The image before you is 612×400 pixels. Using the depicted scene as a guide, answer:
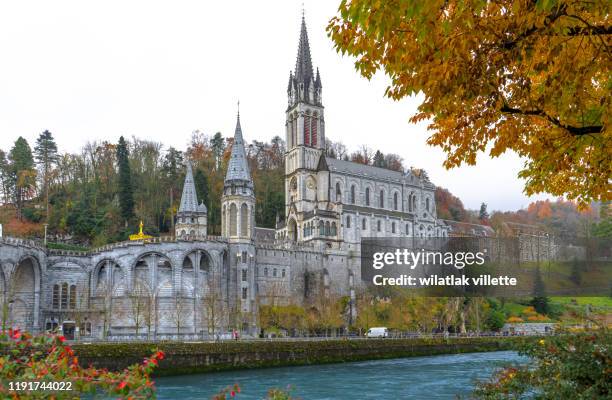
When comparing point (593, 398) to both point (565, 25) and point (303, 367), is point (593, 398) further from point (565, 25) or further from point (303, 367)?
point (303, 367)

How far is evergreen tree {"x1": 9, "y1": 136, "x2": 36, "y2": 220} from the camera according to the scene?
77.1 metres

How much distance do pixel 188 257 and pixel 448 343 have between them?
23.6 meters

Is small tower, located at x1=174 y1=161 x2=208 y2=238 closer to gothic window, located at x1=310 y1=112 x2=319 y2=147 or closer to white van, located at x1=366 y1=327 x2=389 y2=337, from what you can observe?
gothic window, located at x1=310 y1=112 x2=319 y2=147

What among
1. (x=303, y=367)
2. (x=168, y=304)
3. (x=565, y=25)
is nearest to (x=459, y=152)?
(x=565, y=25)

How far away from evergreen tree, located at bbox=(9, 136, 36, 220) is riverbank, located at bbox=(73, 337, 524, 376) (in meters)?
43.5

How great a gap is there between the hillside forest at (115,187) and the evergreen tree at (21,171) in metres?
0.11

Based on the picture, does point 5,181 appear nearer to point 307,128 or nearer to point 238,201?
point 238,201

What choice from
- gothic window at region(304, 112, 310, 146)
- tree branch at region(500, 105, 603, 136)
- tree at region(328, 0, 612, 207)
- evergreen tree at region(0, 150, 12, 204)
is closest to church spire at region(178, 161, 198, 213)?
gothic window at region(304, 112, 310, 146)

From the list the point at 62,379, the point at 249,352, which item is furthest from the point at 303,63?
the point at 62,379

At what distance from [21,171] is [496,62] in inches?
3084

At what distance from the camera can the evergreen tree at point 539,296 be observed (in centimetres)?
7000

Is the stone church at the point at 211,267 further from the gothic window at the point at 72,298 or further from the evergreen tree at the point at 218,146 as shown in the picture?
the evergreen tree at the point at 218,146

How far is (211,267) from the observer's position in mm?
58125

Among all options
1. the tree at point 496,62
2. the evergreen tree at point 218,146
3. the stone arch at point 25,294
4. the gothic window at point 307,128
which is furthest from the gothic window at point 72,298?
the tree at point 496,62
